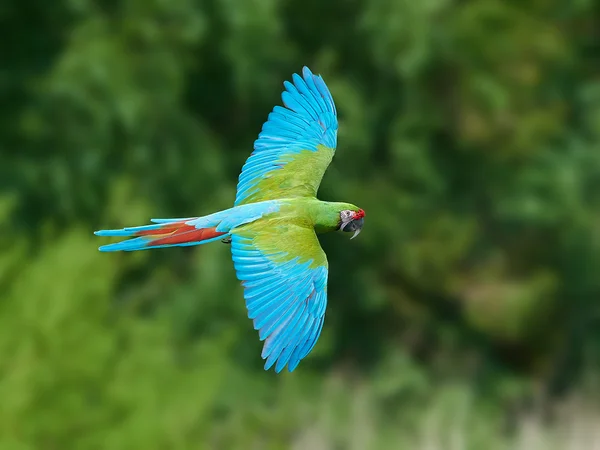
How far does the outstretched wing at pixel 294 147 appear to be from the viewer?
256 centimetres

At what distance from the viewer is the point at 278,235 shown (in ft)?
7.66

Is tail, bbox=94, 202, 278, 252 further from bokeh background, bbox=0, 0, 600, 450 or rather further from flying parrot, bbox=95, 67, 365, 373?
bokeh background, bbox=0, 0, 600, 450

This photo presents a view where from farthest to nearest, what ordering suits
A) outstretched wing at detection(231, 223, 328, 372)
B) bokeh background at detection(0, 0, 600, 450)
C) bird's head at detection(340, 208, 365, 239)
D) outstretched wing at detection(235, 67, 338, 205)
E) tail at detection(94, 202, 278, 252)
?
bokeh background at detection(0, 0, 600, 450), outstretched wing at detection(235, 67, 338, 205), bird's head at detection(340, 208, 365, 239), tail at detection(94, 202, 278, 252), outstretched wing at detection(231, 223, 328, 372)

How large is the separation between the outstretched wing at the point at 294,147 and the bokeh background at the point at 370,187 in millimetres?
3253

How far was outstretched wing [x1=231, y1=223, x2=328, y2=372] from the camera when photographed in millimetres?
2141

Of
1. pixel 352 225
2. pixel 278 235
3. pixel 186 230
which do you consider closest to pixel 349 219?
pixel 352 225

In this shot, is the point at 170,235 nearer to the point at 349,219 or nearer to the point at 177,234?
the point at 177,234

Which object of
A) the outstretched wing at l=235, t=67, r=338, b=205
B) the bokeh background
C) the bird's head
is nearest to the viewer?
the bird's head

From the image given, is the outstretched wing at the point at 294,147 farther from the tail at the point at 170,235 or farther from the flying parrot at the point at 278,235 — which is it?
the tail at the point at 170,235

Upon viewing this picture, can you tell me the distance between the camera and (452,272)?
25.6 ft

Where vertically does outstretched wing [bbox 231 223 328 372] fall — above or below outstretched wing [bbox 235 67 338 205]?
below

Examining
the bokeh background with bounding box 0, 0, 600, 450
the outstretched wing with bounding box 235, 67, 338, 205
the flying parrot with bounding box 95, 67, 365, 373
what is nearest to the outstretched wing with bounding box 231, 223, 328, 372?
the flying parrot with bounding box 95, 67, 365, 373

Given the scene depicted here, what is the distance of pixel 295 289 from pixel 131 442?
272 cm

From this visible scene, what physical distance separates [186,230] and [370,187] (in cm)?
514
